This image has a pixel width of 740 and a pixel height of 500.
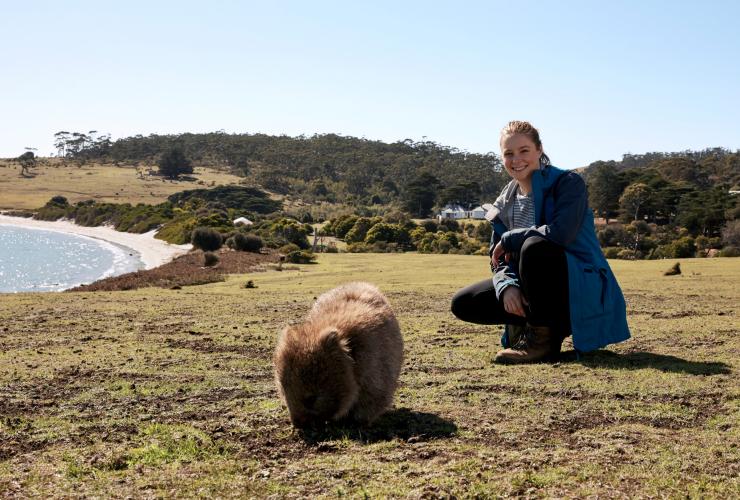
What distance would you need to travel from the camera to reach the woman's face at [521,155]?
5.98m

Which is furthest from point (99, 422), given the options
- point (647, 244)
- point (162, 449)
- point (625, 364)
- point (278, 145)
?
point (278, 145)

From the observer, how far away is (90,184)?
110188 mm

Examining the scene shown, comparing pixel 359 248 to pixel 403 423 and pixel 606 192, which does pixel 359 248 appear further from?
pixel 403 423

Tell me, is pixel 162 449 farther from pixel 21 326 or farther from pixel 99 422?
pixel 21 326

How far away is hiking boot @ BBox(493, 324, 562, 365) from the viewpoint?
604cm

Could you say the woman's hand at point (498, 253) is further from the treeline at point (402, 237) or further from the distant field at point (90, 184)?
the distant field at point (90, 184)

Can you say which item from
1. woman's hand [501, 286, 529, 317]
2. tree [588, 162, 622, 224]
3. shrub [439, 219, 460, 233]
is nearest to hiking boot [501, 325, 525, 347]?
woman's hand [501, 286, 529, 317]

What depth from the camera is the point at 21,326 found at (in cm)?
952

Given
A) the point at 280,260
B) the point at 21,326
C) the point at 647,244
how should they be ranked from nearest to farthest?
the point at 21,326
the point at 280,260
the point at 647,244

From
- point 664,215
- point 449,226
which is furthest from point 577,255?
point 664,215

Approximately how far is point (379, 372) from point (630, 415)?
5.07 ft

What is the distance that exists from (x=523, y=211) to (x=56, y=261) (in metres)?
46.7

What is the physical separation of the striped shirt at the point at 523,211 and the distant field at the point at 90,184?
9255cm

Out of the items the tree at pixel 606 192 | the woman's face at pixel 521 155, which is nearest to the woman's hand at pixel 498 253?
the woman's face at pixel 521 155
